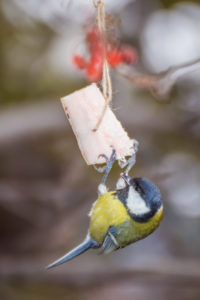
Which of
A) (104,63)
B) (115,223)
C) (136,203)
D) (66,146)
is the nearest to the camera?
(104,63)

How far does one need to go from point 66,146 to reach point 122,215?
201 cm

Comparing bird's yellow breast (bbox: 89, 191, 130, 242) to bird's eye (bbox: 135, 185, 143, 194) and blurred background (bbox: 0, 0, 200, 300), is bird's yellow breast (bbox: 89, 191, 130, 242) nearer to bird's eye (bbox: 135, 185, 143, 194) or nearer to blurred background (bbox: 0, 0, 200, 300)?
bird's eye (bbox: 135, 185, 143, 194)

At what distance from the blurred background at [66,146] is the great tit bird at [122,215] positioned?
A: 889 mm

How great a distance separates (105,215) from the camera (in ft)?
4.00

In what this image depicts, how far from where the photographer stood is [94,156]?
0.91 metres

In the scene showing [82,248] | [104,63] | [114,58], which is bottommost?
[82,248]

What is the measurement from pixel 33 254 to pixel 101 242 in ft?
6.16

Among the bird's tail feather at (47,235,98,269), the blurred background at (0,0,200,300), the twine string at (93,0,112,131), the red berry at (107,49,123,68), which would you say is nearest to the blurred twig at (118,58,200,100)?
the red berry at (107,49,123,68)

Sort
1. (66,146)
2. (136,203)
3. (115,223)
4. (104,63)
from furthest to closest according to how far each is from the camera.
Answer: (66,146) < (115,223) < (136,203) < (104,63)

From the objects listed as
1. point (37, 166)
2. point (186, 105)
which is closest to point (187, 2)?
point (186, 105)

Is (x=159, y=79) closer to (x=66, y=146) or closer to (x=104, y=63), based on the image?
(x=104, y=63)

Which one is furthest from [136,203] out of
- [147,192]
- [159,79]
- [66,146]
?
[66,146]

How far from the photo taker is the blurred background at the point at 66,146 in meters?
2.33

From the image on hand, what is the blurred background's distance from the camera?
91.7 inches
